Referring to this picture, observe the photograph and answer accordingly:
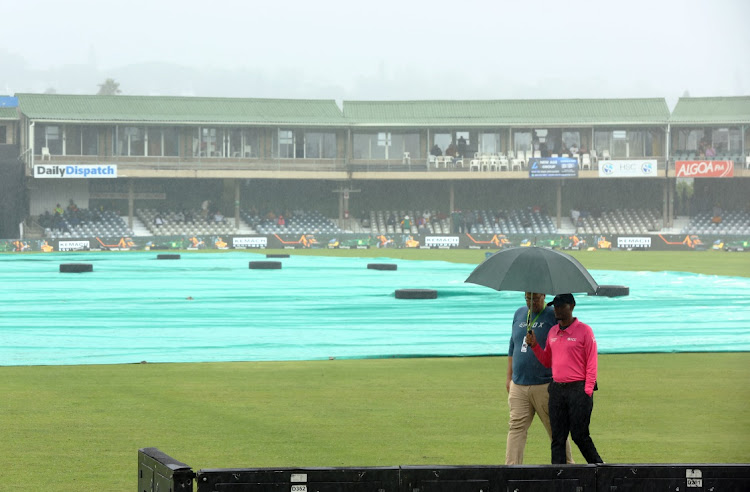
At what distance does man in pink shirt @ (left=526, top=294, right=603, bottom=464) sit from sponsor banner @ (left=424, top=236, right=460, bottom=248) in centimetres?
5082

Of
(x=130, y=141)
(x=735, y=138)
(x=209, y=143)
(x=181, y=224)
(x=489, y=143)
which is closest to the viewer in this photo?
(x=181, y=224)

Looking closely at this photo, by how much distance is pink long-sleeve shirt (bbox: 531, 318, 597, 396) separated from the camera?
7.77 metres

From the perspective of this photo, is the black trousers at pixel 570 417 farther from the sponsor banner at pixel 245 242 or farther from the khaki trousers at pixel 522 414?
the sponsor banner at pixel 245 242

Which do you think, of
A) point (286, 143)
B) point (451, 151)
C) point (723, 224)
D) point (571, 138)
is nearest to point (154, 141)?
point (286, 143)

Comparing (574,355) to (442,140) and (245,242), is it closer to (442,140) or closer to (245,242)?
(245,242)

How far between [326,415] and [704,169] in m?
57.5

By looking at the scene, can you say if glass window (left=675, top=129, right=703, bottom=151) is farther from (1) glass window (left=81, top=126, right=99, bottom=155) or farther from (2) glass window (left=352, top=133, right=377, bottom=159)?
(1) glass window (left=81, top=126, right=99, bottom=155)

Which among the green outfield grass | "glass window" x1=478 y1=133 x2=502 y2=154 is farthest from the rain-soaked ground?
"glass window" x1=478 y1=133 x2=502 y2=154

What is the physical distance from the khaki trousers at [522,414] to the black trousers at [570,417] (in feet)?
0.67

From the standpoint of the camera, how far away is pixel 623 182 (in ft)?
226

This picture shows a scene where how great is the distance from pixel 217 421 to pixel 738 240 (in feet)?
168

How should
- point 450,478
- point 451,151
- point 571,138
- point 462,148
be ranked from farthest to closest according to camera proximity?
point 571,138 < point 462,148 < point 451,151 < point 450,478

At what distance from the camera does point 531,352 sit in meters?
8.22

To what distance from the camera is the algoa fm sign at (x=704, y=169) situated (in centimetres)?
6431
